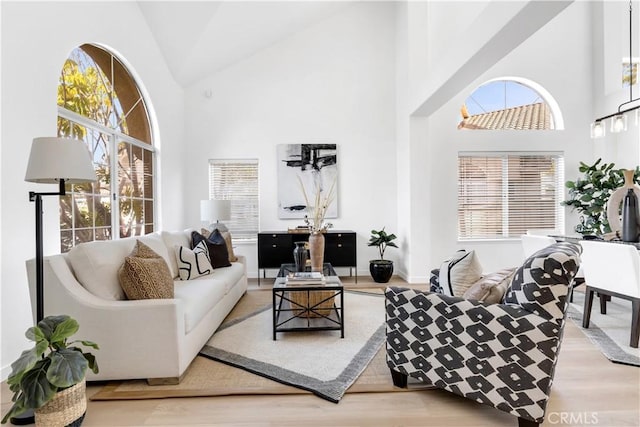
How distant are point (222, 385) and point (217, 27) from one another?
4.20m

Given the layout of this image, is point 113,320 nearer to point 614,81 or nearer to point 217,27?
point 217,27

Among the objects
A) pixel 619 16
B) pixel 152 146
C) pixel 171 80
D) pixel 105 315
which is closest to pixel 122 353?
pixel 105 315

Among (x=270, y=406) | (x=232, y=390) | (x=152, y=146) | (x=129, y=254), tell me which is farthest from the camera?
(x=152, y=146)

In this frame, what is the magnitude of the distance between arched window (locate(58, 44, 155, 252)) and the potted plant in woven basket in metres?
1.56

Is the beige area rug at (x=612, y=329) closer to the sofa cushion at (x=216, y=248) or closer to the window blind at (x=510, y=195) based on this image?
the window blind at (x=510, y=195)

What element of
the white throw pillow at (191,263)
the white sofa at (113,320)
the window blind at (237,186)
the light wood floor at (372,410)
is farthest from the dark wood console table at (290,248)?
the light wood floor at (372,410)

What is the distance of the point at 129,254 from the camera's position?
2635 millimetres

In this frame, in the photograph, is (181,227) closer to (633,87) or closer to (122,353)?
(122,353)

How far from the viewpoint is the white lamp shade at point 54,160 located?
190 cm

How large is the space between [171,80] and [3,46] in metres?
2.89

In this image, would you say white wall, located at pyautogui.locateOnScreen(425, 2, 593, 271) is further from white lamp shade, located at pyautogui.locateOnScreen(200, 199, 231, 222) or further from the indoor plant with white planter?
white lamp shade, located at pyautogui.locateOnScreen(200, 199, 231, 222)

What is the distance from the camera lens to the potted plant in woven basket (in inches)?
62.1

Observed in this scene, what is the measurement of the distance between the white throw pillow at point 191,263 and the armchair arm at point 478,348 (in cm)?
219

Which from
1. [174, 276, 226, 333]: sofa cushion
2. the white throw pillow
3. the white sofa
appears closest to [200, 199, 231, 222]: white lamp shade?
the white throw pillow
